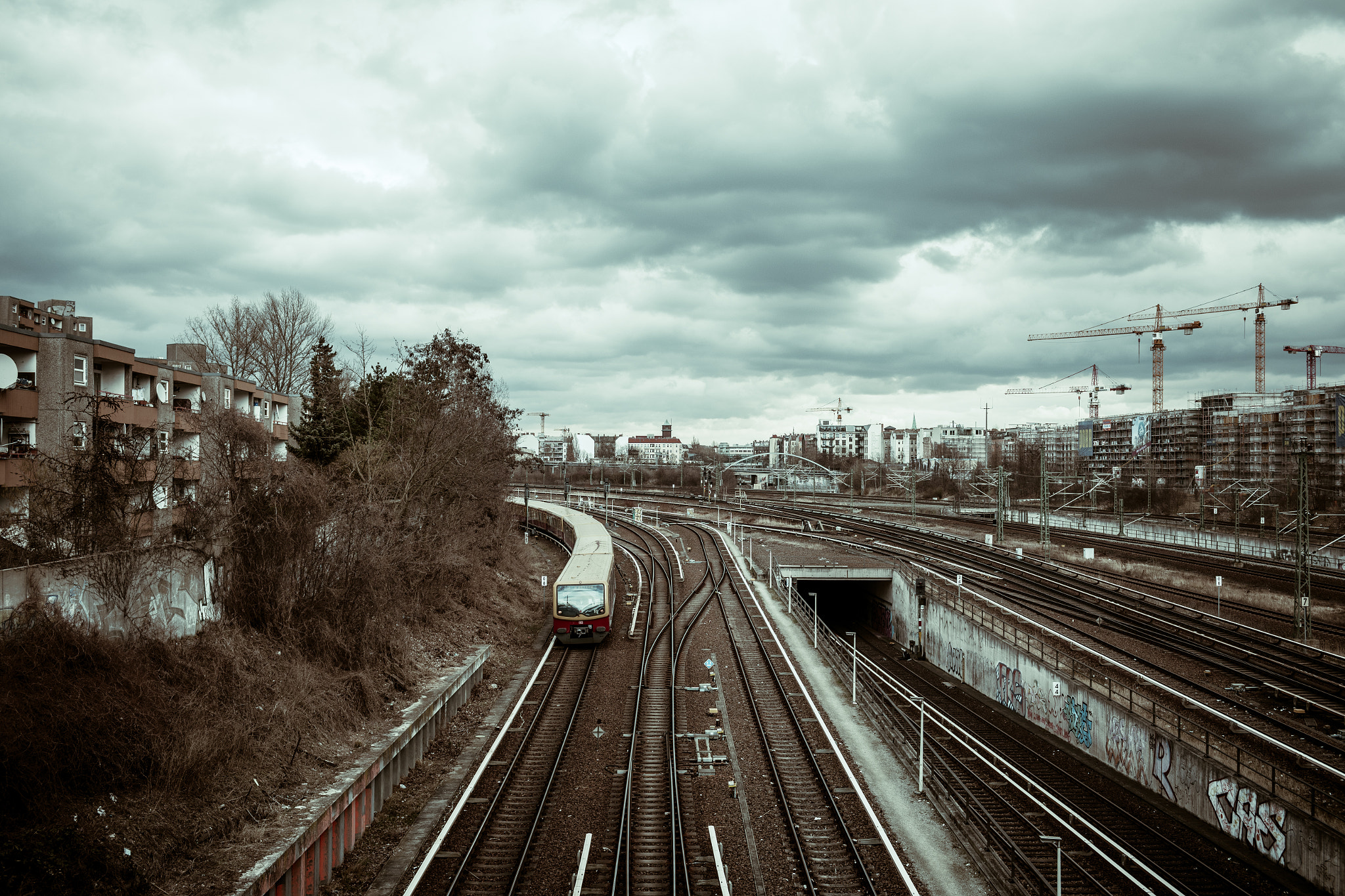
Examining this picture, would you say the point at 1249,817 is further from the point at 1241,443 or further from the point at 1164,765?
the point at 1241,443

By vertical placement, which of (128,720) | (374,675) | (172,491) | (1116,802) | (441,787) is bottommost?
(1116,802)

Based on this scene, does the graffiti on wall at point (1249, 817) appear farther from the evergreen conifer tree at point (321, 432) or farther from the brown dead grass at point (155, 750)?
the evergreen conifer tree at point (321, 432)

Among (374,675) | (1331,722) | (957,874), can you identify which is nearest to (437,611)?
(374,675)

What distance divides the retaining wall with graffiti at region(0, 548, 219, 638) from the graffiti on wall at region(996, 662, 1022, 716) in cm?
2438

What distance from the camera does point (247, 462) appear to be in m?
20.8

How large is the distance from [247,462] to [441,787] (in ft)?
33.8

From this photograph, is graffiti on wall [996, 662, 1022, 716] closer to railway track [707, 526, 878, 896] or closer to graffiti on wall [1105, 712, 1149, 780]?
graffiti on wall [1105, 712, 1149, 780]

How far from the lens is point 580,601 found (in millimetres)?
27656

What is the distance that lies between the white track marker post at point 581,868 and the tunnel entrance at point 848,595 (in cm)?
2581

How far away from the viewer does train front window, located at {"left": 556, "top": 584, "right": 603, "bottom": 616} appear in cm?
2761

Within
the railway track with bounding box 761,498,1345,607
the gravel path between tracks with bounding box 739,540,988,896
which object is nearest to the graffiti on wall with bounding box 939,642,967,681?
the gravel path between tracks with bounding box 739,540,988,896

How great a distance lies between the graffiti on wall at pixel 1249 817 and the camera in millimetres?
14664

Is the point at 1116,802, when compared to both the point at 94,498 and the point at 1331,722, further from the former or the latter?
the point at 94,498

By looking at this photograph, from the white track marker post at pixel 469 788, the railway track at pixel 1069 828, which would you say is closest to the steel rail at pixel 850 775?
the railway track at pixel 1069 828
